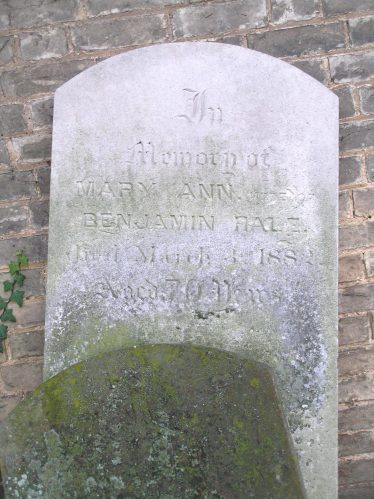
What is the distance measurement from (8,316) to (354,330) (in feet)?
4.68

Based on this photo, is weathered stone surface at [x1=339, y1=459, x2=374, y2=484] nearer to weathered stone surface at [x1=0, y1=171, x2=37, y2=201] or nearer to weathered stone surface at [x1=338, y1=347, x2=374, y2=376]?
weathered stone surface at [x1=338, y1=347, x2=374, y2=376]

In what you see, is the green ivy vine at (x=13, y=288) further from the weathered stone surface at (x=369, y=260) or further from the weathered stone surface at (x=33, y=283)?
the weathered stone surface at (x=369, y=260)

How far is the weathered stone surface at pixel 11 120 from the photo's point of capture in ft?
7.59

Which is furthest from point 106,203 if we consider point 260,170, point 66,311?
point 260,170


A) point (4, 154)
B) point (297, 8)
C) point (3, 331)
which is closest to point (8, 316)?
point (3, 331)

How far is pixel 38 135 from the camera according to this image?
231 centimetres

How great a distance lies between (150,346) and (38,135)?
1.07 m

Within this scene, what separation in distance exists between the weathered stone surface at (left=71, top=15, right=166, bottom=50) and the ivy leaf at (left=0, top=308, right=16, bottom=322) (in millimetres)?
1146

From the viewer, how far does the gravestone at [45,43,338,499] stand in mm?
2018

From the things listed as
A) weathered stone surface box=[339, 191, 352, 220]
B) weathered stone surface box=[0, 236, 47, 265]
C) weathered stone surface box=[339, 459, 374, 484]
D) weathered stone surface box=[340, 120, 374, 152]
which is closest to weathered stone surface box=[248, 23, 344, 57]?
weathered stone surface box=[340, 120, 374, 152]

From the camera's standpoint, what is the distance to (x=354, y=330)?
231 centimetres

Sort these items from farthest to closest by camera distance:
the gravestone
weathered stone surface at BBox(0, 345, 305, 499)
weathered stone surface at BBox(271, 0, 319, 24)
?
weathered stone surface at BBox(271, 0, 319, 24) < the gravestone < weathered stone surface at BBox(0, 345, 305, 499)

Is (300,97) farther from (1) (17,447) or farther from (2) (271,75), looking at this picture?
(1) (17,447)

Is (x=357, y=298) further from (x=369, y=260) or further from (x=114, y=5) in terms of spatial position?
(x=114, y=5)
